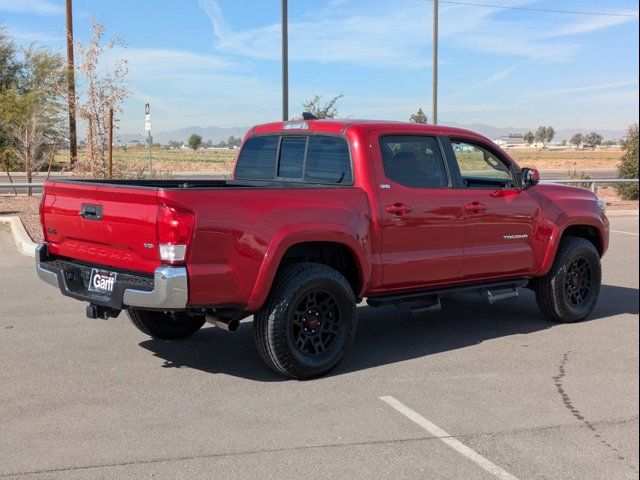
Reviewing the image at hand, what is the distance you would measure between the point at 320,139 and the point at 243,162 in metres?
1.11

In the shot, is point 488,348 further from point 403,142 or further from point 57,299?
point 57,299

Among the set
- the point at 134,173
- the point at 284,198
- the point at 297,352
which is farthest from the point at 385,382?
the point at 134,173

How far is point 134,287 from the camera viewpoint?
4.84 metres

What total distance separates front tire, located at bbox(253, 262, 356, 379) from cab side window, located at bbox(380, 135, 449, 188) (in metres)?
1.10

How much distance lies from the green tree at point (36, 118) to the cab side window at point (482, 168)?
50.1ft

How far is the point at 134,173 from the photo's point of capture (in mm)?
17812

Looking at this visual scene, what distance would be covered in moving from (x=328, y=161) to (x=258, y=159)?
96cm

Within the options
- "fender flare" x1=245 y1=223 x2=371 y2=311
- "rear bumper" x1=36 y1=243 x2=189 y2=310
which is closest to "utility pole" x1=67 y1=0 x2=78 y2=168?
"rear bumper" x1=36 y1=243 x2=189 y2=310

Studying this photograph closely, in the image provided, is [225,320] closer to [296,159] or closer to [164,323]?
[164,323]

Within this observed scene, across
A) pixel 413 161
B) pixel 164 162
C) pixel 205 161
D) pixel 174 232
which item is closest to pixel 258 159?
pixel 413 161

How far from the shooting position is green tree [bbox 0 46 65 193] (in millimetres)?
21844

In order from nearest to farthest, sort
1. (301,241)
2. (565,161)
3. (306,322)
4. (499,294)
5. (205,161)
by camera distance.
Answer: (301,241), (306,322), (499,294), (205,161), (565,161)

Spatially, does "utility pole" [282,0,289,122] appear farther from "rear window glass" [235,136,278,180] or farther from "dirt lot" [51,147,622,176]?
"rear window glass" [235,136,278,180]

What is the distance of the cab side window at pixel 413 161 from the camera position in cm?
601
